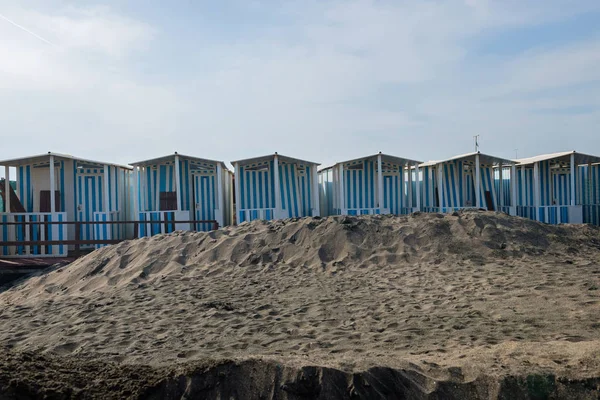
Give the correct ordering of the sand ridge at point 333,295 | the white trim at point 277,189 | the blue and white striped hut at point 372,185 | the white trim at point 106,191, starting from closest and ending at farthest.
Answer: the sand ridge at point 333,295
the white trim at point 106,191
the white trim at point 277,189
the blue and white striped hut at point 372,185

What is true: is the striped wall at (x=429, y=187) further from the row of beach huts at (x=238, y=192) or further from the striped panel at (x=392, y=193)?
the striped panel at (x=392, y=193)

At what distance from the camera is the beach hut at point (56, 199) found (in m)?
12.8

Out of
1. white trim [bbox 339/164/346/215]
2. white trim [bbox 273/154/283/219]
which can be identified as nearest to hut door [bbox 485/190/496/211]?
white trim [bbox 339/164/346/215]

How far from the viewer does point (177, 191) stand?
1382cm

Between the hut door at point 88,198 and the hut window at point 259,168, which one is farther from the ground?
the hut window at point 259,168

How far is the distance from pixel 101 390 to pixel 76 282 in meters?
6.05

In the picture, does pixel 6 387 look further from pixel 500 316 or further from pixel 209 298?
pixel 500 316

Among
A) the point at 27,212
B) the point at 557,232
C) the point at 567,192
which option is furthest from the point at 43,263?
the point at 567,192

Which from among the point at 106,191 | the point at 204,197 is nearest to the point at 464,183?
the point at 204,197

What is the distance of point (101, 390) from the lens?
10.6 ft

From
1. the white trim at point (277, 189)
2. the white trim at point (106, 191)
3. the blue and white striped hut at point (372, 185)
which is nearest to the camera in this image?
the white trim at point (106, 191)

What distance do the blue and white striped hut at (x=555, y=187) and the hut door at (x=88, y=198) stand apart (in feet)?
46.5

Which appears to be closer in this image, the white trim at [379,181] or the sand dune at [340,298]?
the sand dune at [340,298]

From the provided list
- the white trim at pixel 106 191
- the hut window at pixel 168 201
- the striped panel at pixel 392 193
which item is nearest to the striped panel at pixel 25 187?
the white trim at pixel 106 191
